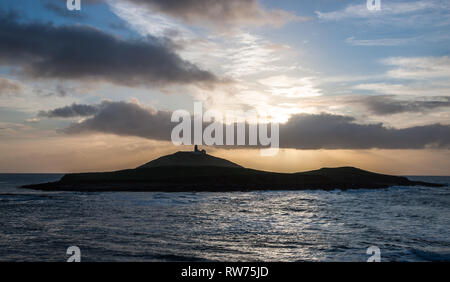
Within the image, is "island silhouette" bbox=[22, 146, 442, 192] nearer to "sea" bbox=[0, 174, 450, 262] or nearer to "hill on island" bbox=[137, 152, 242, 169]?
"hill on island" bbox=[137, 152, 242, 169]

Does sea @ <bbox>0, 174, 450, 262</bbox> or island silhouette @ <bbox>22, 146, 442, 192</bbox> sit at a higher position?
sea @ <bbox>0, 174, 450, 262</bbox>

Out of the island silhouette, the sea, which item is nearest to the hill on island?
the island silhouette

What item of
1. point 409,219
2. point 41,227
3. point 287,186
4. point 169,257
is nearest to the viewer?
point 169,257

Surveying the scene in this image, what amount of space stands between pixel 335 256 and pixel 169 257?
25.1 ft

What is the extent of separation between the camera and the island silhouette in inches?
3322

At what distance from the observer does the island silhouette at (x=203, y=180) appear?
84375 mm

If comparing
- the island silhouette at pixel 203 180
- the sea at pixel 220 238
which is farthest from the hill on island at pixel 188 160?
the sea at pixel 220 238

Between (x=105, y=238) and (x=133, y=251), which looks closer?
(x=133, y=251)

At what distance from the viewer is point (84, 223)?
24.6 m

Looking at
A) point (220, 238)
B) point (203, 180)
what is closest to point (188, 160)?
point (203, 180)

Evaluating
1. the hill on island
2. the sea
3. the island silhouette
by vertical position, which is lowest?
the island silhouette
